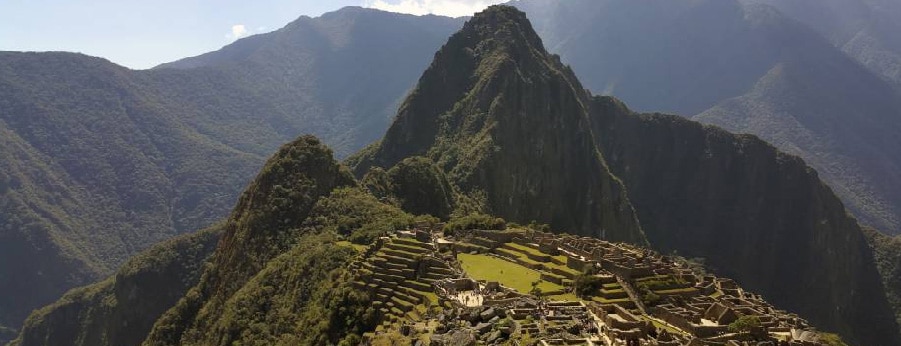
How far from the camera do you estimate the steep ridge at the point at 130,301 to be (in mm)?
139250

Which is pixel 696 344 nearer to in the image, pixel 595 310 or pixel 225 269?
pixel 595 310

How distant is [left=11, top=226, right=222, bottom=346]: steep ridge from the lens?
13925 centimetres

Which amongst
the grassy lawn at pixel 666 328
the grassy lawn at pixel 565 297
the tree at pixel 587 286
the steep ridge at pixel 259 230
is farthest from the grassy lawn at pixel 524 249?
the steep ridge at pixel 259 230

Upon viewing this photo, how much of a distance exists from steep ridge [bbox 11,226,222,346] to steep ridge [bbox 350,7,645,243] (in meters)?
35.6

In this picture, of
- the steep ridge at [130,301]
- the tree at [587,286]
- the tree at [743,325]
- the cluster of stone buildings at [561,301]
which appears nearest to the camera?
the cluster of stone buildings at [561,301]

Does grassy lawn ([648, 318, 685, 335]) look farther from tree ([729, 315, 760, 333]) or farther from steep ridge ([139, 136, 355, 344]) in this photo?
steep ridge ([139, 136, 355, 344])

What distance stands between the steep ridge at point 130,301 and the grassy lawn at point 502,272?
84.0 metres

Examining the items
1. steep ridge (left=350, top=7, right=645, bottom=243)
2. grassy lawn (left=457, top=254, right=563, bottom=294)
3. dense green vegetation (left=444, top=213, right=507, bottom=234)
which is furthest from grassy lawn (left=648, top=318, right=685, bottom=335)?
steep ridge (left=350, top=7, right=645, bottom=243)

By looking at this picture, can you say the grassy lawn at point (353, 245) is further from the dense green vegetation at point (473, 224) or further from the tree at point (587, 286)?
the tree at point (587, 286)

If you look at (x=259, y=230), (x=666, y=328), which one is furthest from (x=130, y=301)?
(x=666, y=328)

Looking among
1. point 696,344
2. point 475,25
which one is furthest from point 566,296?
point 475,25

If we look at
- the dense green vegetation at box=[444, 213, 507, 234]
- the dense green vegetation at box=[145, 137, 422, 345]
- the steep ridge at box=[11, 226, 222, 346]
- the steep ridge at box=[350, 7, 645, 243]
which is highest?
the steep ridge at box=[350, 7, 645, 243]

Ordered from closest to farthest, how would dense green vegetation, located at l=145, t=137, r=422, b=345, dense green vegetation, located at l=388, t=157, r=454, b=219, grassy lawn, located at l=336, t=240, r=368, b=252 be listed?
dense green vegetation, located at l=145, t=137, r=422, b=345, grassy lawn, located at l=336, t=240, r=368, b=252, dense green vegetation, located at l=388, t=157, r=454, b=219

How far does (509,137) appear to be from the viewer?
508ft
